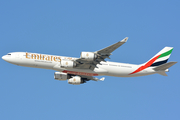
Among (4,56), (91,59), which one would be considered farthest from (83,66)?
(4,56)

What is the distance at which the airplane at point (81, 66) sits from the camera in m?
47.9

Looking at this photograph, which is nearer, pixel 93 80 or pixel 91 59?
pixel 91 59

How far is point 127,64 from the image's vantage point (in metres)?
51.7

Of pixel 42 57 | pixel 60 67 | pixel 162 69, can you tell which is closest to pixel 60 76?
pixel 60 67

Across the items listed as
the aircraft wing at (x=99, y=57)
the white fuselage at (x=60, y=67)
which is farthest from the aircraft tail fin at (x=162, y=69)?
the aircraft wing at (x=99, y=57)

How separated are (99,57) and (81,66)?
427 centimetres

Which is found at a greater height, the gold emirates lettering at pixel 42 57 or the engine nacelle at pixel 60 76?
the gold emirates lettering at pixel 42 57

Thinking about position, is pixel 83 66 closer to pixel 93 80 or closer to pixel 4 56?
pixel 93 80

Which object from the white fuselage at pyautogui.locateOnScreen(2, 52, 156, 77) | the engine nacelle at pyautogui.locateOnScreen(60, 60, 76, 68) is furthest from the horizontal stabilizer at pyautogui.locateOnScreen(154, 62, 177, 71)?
the engine nacelle at pyautogui.locateOnScreen(60, 60, 76, 68)

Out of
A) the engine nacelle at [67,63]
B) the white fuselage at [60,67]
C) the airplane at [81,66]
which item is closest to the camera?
the engine nacelle at [67,63]

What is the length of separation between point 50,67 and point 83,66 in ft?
19.0

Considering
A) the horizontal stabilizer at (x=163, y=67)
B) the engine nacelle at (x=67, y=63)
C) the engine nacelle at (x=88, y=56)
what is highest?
Answer: the engine nacelle at (x=88, y=56)

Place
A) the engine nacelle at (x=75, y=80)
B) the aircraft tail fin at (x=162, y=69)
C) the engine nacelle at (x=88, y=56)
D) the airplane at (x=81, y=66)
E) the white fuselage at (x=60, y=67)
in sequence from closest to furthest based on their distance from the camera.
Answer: the engine nacelle at (x=88, y=56), the airplane at (x=81, y=66), the white fuselage at (x=60, y=67), the aircraft tail fin at (x=162, y=69), the engine nacelle at (x=75, y=80)

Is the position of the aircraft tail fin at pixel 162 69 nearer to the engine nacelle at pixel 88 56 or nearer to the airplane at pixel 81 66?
the airplane at pixel 81 66
